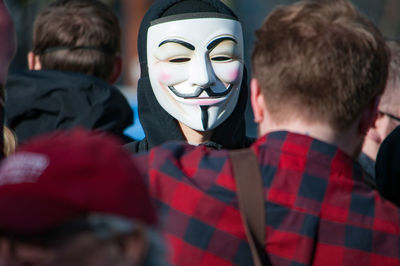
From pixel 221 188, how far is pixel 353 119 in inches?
16.1

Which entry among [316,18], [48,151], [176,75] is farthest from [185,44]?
[48,151]

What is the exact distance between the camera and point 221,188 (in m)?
1.74

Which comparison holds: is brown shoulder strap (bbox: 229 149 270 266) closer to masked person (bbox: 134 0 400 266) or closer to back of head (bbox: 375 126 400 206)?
masked person (bbox: 134 0 400 266)

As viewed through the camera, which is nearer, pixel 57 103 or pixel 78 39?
pixel 57 103

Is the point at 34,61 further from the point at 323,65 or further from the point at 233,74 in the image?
the point at 323,65

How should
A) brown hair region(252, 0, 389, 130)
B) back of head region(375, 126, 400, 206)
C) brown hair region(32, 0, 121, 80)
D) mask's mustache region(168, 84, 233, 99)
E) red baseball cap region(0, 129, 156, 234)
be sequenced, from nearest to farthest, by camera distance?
red baseball cap region(0, 129, 156, 234)
brown hair region(252, 0, 389, 130)
back of head region(375, 126, 400, 206)
mask's mustache region(168, 84, 233, 99)
brown hair region(32, 0, 121, 80)

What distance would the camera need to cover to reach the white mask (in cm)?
285

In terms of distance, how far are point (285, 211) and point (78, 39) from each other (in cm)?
209

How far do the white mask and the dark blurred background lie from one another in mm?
7530

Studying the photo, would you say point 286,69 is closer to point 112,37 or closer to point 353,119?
point 353,119

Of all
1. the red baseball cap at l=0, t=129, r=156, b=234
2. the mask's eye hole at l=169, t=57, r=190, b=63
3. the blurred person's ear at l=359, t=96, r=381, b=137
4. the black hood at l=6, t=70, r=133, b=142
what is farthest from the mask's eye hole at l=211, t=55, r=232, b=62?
the red baseball cap at l=0, t=129, r=156, b=234

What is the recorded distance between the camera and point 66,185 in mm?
1075

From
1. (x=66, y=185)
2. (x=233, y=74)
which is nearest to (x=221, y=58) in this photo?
(x=233, y=74)

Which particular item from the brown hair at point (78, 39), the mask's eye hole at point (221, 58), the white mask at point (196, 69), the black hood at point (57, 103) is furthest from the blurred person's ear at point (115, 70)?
the mask's eye hole at point (221, 58)
